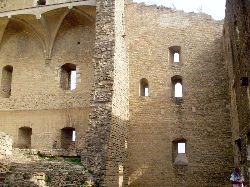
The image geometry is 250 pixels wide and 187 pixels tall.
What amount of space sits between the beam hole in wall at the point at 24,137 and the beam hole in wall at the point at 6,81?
1.91 m

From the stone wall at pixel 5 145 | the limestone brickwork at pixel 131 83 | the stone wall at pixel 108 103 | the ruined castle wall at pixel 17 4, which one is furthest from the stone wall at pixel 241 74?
the ruined castle wall at pixel 17 4

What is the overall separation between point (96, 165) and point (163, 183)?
4025 millimetres

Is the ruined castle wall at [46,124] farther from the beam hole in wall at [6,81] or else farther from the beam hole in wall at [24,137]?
the beam hole in wall at [6,81]

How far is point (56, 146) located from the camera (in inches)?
531

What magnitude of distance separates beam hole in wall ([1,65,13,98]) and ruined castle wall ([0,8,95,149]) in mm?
237

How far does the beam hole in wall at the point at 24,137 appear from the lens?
14094 millimetres

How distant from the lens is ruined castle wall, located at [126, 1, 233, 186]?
42.8 ft

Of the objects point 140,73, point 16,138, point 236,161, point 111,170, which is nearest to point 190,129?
point 236,161

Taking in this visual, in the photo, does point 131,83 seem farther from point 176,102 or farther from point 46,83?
point 46,83

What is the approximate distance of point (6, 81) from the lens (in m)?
15.4

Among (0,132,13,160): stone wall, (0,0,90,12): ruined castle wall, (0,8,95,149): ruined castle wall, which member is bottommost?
(0,132,13,160): stone wall

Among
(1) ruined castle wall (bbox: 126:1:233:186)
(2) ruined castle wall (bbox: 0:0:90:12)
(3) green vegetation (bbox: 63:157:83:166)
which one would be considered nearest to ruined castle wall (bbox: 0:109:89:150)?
(1) ruined castle wall (bbox: 126:1:233:186)

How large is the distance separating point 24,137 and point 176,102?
6.71m

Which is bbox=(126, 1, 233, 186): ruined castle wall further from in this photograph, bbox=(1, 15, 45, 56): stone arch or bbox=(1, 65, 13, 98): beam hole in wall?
bbox=(1, 65, 13, 98): beam hole in wall
